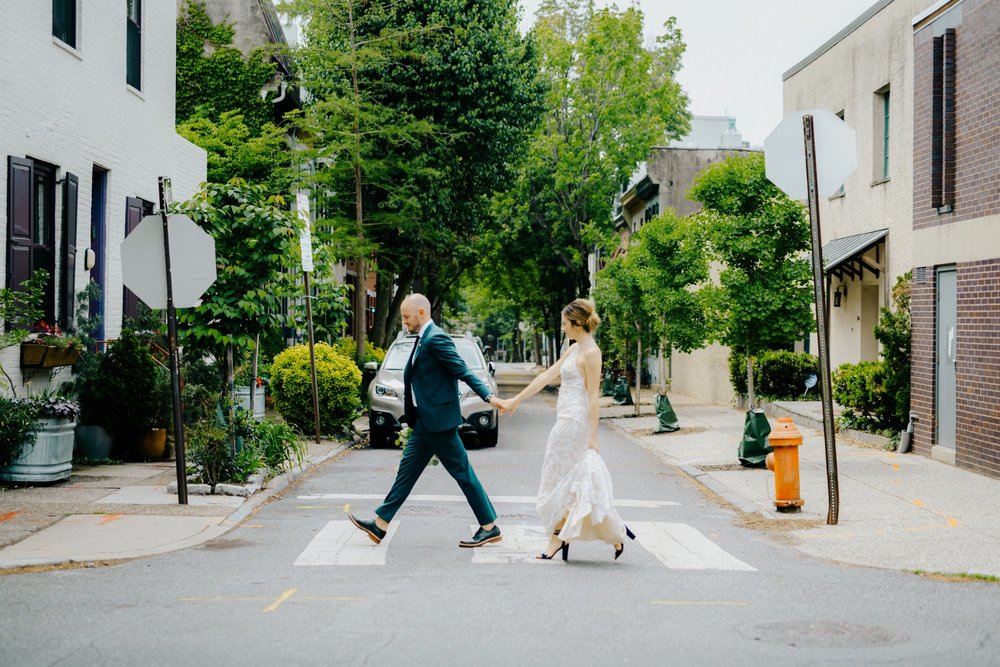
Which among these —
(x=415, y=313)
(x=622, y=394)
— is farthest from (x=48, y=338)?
(x=622, y=394)

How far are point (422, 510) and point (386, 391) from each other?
23.1ft

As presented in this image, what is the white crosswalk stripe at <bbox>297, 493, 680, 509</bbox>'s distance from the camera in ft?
36.5

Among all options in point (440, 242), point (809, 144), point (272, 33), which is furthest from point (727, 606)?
point (272, 33)

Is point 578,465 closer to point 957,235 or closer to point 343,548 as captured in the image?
point 343,548

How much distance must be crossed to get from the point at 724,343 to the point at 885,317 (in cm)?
231

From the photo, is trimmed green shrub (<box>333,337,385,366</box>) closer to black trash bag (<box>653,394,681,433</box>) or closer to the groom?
black trash bag (<box>653,394,681,433</box>)

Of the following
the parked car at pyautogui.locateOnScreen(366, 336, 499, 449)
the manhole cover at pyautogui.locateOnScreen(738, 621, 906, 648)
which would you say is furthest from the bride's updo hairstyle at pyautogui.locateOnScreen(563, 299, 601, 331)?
the parked car at pyautogui.locateOnScreen(366, 336, 499, 449)

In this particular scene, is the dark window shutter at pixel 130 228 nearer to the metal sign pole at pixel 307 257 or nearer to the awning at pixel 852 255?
the metal sign pole at pixel 307 257

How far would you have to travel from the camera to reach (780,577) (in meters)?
7.41

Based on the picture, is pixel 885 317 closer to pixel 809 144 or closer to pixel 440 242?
pixel 809 144

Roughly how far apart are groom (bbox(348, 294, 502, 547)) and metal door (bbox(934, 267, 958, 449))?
8.07 m

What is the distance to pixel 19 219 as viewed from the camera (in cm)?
1203

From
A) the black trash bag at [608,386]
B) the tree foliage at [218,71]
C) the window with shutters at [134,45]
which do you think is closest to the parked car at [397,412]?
the window with shutters at [134,45]

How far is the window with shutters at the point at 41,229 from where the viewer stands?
11.9 meters
